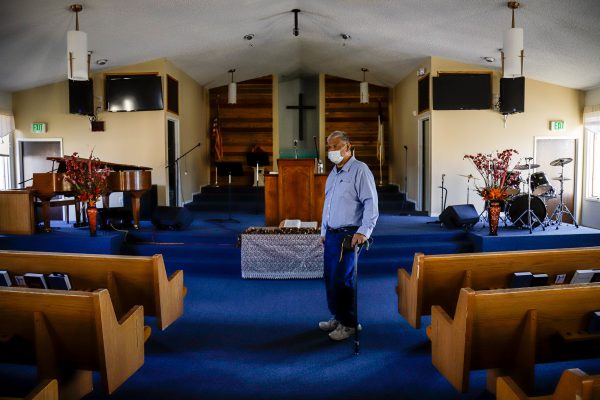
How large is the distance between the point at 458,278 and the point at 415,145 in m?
6.58

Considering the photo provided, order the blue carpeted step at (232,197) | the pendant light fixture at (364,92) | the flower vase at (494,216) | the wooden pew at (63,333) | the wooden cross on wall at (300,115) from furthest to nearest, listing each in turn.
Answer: the wooden cross on wall at (300,115)
the pendant light fixture at (364,92)
the blue carpeted step at (232,197)
the flower vase at (494,216)
the wooden pew at (63,333)

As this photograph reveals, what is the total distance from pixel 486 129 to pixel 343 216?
6045 mm

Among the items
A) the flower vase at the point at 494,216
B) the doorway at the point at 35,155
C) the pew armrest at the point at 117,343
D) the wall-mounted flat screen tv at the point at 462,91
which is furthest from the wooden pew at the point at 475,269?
the doorway at the point at 35,155

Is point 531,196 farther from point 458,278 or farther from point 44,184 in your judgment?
point 44,184

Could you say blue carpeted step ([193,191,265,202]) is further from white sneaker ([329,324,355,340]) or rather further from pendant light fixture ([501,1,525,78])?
white sneaker ([329,324,355,340])

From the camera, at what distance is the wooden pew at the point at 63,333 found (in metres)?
2.10

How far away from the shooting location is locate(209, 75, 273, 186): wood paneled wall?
11312mm

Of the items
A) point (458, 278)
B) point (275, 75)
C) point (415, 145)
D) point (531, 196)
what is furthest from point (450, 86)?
point (458, 278)

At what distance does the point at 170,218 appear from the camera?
646cm

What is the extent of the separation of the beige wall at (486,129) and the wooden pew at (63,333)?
7001 millimetres

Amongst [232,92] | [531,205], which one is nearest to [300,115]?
[232,92]

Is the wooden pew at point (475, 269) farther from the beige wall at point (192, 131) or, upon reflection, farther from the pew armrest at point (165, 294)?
the beige wall at point (192, 131)

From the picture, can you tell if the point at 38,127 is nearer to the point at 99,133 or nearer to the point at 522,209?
the point at 99,133

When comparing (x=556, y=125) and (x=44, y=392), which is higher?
(x=556, y=125)
